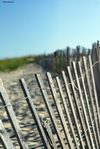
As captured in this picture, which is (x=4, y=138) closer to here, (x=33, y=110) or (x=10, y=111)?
Result: (x=10, y=111)

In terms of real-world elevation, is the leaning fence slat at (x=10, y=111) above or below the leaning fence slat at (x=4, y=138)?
above

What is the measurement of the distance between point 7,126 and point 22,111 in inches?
49.5

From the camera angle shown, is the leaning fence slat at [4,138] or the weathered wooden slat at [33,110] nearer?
the leaning fence slat at [4,138]

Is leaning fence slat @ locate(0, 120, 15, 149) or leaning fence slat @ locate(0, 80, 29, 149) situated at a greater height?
leaning fence slat @ locate(0, 80, 29, 149)

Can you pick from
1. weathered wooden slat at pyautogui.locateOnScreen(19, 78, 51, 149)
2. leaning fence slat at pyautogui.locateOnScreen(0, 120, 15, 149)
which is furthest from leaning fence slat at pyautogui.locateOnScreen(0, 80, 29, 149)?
weathered wooden slat at pyautogui.locateOnScreen(19, 78, 51, 149)

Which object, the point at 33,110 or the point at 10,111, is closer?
the point at 10,111

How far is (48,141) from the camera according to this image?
2.38m

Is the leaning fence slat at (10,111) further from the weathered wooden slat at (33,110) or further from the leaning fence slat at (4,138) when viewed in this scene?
the weathered wooden slat at (33,110)

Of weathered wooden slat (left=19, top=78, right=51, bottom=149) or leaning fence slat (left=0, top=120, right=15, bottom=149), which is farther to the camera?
weathered wooden slat (left=19, top=78, right=51, bottom=149)

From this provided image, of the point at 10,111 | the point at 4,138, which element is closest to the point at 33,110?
the point at 10,111

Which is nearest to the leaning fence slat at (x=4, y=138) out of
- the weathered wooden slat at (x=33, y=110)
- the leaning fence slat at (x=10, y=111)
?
the leaning fence slat at (x=10, y=111)

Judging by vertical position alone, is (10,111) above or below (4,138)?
above

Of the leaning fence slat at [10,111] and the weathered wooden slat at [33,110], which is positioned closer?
the leaning fence slat at [10,111]

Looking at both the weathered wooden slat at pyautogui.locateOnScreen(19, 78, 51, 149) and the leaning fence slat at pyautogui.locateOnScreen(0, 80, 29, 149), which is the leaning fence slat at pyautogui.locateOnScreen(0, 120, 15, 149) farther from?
the weathered wooden slat at pyautogui.locateOnScreen(19, 78, 51, 149)
